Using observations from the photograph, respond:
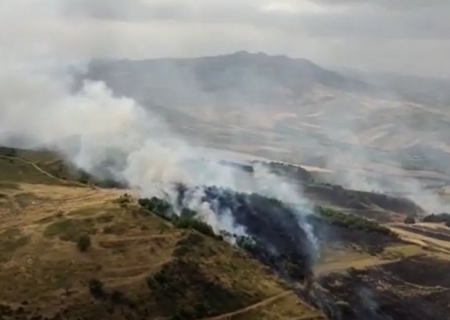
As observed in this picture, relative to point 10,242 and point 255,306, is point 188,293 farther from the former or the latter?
point 10,242

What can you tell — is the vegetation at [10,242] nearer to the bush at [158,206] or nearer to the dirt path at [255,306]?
the bush at [158,206]

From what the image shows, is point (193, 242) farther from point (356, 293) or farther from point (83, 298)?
point (356, 293)

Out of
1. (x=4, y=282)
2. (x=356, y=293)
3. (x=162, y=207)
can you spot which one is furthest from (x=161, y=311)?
(x=356, y=293)

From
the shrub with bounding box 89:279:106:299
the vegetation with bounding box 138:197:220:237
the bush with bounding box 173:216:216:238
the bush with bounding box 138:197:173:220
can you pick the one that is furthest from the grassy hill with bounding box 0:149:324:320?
the bush with bounding box 138:197:173:220

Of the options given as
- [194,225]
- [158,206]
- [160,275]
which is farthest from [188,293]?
[158,206]

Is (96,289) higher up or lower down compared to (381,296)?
higher up

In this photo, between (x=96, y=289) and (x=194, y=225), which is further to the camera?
(x=194, y=225)
